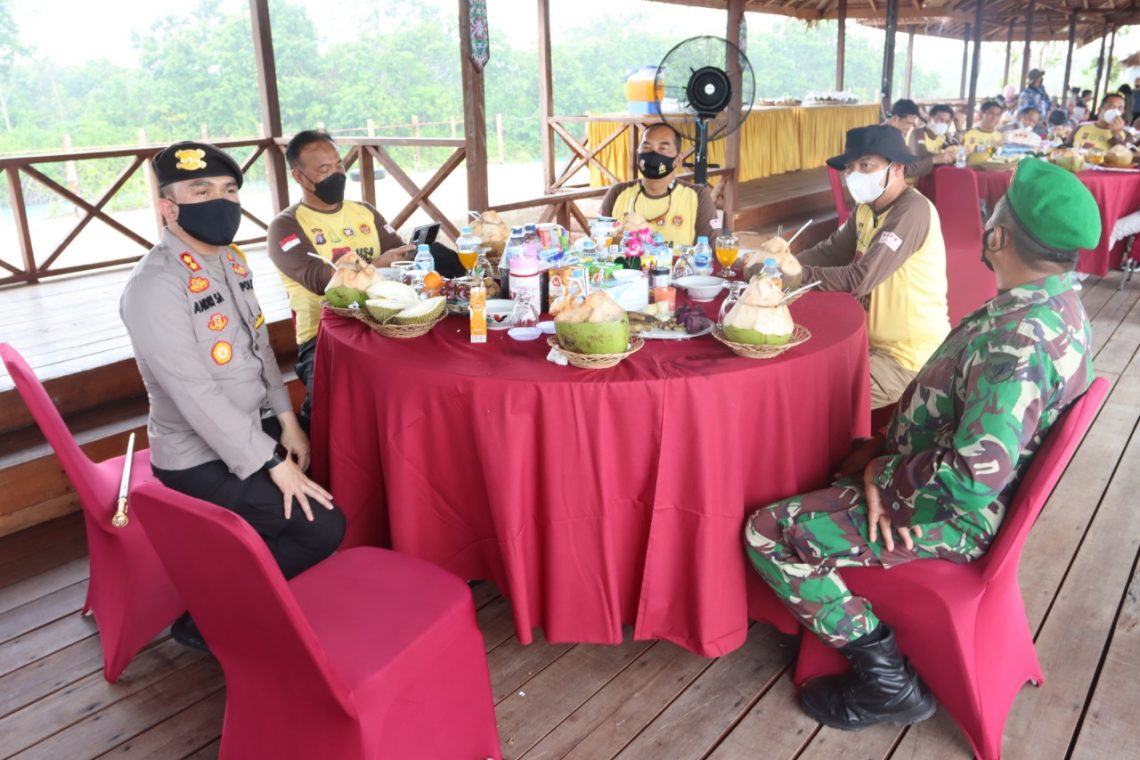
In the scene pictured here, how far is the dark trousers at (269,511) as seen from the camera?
1.94 m

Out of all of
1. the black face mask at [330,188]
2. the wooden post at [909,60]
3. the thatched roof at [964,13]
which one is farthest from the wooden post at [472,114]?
the wooden post at [909,60]

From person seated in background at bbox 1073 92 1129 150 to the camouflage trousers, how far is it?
6.88 m

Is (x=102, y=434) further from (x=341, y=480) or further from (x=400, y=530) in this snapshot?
(x=400, y=530)

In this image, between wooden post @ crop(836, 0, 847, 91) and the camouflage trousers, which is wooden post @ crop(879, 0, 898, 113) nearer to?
wooden post @ crop(836, 0, 847, 91)

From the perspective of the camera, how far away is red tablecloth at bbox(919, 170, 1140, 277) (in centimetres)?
565

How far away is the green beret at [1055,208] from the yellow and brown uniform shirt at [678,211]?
6.55 feet

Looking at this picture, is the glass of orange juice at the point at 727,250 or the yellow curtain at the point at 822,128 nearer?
the glass of orange juice at the point at 727,250

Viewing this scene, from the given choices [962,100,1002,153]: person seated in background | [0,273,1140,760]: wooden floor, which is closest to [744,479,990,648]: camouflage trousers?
[0,273,1140,760]: wooden floor

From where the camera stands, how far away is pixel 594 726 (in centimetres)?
192

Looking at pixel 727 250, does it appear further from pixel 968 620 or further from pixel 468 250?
pixel 968 620

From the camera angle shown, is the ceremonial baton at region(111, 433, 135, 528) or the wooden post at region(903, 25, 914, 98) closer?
the ceremonial baton at region(111, 433, 135, 528)

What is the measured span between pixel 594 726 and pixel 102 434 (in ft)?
7.62

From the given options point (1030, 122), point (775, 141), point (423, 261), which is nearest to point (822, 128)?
point (775, 141)

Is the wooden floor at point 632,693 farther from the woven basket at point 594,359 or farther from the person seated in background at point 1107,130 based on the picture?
the person seated in background at point 1107,130
